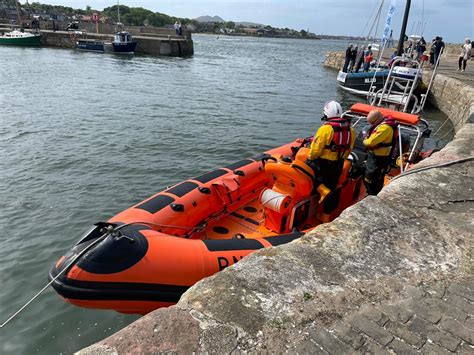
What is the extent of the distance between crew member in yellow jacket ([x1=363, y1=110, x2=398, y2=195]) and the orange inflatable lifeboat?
27cm

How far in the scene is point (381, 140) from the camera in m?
4.66

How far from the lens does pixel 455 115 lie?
13.2 meters

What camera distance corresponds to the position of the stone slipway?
1.83 meters

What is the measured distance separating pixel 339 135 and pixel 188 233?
2.02 meters

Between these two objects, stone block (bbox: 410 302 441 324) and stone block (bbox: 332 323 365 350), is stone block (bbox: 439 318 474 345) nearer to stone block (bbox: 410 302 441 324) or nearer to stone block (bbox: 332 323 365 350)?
stone block (bbox: 410 302 441 324)

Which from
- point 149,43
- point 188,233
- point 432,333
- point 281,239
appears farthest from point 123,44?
point 432,333

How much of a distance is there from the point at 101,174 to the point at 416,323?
6766mm

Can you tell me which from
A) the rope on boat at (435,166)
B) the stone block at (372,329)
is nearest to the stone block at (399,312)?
the stone block at (372,329)

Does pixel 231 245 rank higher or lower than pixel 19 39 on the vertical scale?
higher

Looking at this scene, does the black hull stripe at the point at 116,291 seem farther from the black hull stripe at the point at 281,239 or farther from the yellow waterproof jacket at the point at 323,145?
the yellow waterproof jacket at the point at 323,145

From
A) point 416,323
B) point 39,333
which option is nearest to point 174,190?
point 39,333

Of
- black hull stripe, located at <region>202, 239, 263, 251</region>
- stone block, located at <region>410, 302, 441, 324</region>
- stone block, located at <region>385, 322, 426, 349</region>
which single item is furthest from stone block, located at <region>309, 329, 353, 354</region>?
black hull stripe, located at <region>202, 239, 263, 251</region>

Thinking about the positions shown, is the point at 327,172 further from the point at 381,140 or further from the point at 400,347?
the point at 400,347

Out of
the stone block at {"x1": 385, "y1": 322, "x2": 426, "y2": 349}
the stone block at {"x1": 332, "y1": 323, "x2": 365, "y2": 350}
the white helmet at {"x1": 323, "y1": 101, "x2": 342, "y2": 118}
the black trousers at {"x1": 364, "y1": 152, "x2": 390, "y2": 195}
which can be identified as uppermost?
the white helmet at {"x1": 323, "y1": 101, "x2": 342, "y2": 118}
